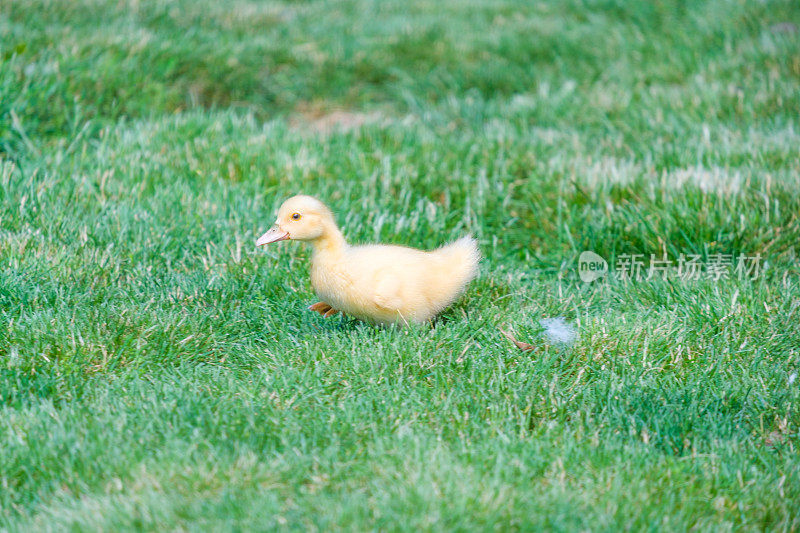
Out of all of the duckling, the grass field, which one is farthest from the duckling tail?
the grass field

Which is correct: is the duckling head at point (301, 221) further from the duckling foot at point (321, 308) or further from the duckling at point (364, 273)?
the duckling foot at point (321, 308)

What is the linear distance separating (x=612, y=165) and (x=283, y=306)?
2.76 metres

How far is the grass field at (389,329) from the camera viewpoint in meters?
3.04

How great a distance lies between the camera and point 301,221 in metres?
4.00

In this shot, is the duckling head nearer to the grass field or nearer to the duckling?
the duckling

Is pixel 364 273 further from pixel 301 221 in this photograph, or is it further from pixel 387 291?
pixel 301 221

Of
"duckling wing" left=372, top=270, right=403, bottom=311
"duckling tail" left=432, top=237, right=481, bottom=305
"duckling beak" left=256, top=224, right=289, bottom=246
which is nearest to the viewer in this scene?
"duckling wing" left=372, top=270, right=403, bottom=311

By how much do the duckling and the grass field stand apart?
5.3 inches

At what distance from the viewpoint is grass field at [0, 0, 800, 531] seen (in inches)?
119

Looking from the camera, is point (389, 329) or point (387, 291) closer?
point (387, 291)

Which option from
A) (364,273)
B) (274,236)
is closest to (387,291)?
(364,273)

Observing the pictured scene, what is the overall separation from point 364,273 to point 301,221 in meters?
0.38

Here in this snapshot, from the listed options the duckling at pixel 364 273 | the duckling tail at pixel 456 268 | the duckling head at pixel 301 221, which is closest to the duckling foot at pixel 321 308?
the duckling at pixel 364 273

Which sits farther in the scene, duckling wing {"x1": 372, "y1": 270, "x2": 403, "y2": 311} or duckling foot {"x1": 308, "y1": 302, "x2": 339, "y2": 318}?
duckling foot {"x1": 308, "y1": 302, "x2": 339, "y2": 318}
